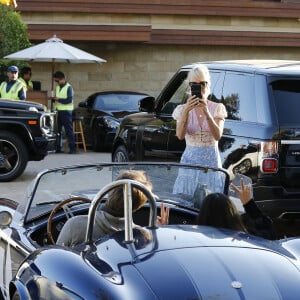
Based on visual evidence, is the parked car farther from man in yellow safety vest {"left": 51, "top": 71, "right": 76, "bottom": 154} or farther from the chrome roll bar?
the chrome roll bar

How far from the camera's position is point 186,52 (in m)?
23.8

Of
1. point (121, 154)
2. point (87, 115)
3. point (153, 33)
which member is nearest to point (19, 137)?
point (121, 154)

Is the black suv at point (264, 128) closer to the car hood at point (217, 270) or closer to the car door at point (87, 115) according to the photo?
the car hood at point (217, 270)

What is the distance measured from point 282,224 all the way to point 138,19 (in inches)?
618

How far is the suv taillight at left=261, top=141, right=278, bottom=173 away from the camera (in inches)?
299

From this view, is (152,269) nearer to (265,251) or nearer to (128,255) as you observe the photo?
(128,255)

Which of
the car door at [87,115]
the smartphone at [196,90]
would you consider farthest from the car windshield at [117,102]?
the smartphone at [196,90]

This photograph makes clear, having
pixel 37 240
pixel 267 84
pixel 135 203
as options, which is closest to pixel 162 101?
pixel 267 84

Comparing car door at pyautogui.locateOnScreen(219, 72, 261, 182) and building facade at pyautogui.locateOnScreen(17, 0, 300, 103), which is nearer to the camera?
car door at pyautogui.locateOnScreen(219, 72, 261, 182)

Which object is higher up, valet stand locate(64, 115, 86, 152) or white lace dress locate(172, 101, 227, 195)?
white lace dress locate(172, 101, 227, 195)

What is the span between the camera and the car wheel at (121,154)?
10.8m

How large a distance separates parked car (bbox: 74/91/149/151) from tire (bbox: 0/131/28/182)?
4788 mm

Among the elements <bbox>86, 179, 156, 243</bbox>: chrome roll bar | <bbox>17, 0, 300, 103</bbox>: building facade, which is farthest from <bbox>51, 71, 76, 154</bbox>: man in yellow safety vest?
<bbox>86, 179, 156, 243</bbox>: chrome roll bar

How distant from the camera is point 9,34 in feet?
63.5
